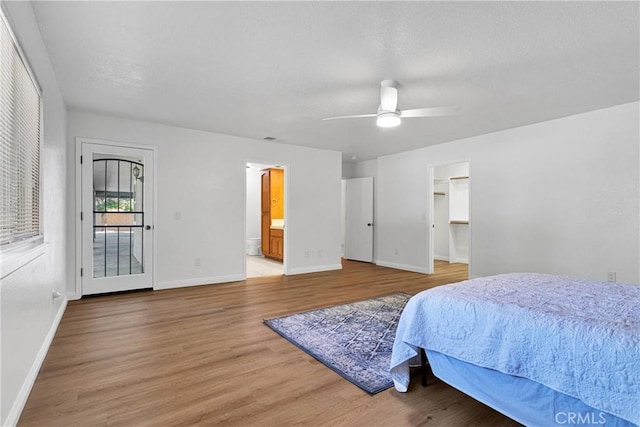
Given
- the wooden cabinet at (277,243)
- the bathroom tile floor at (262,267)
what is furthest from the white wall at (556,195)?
the wooden cabinet at (277,243)

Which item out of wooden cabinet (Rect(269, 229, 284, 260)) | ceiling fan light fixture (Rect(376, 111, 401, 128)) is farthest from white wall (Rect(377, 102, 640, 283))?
wooden cabinet (Rect(269, 229, 284, 260))

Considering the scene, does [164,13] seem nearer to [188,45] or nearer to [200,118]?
[188,45]

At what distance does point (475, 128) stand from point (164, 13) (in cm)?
437

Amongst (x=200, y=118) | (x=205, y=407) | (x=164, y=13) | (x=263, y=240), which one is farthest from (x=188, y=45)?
(x=263, y=240)

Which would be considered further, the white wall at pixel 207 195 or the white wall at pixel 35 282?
the white wall at pixel 207 195

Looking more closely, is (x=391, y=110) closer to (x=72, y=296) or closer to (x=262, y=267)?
(x=72, y=296)

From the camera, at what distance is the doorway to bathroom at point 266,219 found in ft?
24.4

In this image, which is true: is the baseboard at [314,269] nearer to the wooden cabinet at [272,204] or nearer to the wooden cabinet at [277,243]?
the wooden cabinet at [277,243]

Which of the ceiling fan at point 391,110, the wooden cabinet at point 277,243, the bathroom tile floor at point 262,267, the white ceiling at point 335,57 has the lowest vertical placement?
the bathroom tile floor at point 262,267

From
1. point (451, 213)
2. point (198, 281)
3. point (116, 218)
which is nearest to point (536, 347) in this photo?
point (198, 281)

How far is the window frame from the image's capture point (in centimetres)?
161

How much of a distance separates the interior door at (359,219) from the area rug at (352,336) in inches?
138

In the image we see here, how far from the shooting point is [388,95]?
3.12 metres

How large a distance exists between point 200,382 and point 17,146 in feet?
6.19
